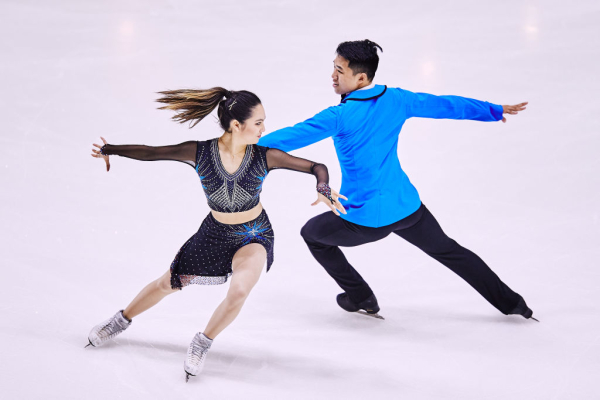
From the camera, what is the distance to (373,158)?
3422 millimetres

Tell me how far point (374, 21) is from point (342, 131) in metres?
4.13

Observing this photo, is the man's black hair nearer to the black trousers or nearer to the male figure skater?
the male figure skater

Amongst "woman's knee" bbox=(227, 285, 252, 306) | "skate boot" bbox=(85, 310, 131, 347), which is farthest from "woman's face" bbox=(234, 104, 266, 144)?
"skate boot" bbox=(85, 310, 131, 347)

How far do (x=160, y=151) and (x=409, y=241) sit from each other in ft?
4.48

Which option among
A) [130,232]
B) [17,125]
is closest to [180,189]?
A: [130,232]

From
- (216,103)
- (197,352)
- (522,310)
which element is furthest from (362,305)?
(216,103)

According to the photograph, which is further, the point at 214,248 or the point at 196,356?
the point at 214,248

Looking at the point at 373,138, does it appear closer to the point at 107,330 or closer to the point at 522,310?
the point at 522,310

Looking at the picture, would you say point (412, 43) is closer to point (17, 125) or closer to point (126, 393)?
point (17, 125)

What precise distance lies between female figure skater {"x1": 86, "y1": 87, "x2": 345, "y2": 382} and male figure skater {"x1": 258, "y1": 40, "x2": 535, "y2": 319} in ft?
0.56

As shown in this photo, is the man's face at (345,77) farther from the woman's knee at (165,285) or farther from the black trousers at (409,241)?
the woman's knee at (165,285)

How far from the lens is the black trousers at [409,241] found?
11.8 feet

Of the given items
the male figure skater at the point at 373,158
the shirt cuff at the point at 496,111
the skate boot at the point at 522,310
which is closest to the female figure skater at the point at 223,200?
the male figure skater at the point at 373,158

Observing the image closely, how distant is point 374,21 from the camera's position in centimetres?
720
